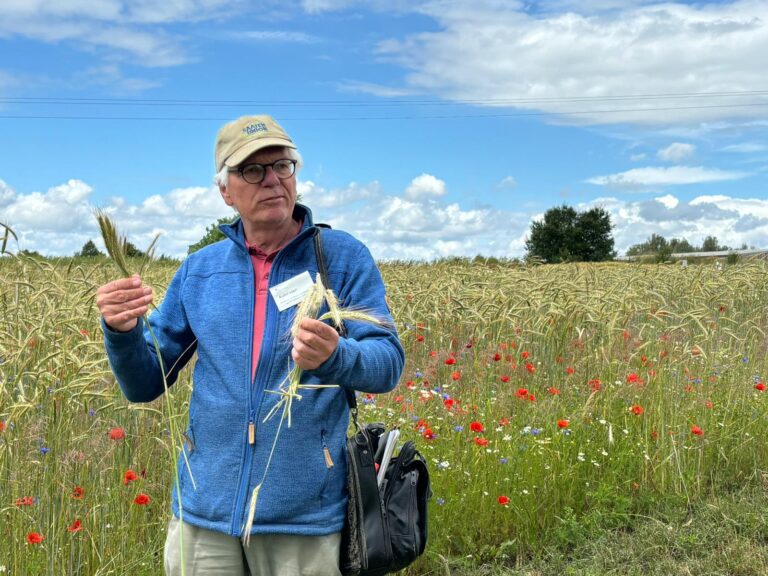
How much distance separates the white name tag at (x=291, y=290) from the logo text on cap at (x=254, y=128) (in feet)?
1.50

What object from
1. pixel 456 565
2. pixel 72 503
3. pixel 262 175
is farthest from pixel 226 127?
pixel 456 565

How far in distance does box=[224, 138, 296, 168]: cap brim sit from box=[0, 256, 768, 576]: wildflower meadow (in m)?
0.74

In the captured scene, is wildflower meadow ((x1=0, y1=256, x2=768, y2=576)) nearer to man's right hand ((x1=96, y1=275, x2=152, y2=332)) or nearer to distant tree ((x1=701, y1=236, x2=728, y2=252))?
man's right hand ((x1=96, y1=275, x2=152, y2=332))

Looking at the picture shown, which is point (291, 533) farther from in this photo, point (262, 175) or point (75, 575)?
point (75, 575)

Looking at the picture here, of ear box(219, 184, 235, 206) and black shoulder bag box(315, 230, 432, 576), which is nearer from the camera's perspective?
black shoulder bag box(315, 230, 432, 576)

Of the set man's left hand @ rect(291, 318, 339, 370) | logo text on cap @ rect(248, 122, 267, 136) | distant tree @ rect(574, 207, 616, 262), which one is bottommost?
man's left hand @ rect(291, 318, 339, 370)

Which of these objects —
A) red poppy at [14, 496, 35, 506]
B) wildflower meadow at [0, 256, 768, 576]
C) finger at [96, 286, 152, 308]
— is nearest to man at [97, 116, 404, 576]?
finger at [96, 286, 152, 308]

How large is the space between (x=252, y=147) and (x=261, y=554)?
1.21m

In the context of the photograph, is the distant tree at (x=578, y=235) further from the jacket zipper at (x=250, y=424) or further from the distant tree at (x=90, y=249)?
the jacket zipper at (x=250, y=424)

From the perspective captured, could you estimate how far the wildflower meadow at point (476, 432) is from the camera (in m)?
3.14

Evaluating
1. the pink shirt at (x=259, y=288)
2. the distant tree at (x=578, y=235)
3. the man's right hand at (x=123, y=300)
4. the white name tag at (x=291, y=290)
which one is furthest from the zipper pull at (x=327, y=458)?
the distant tree at (x=578, y=235)

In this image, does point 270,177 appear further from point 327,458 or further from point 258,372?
point 327,458

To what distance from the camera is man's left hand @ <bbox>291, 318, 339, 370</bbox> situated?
1788 millimetres

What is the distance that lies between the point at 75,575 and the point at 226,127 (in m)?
1.97
